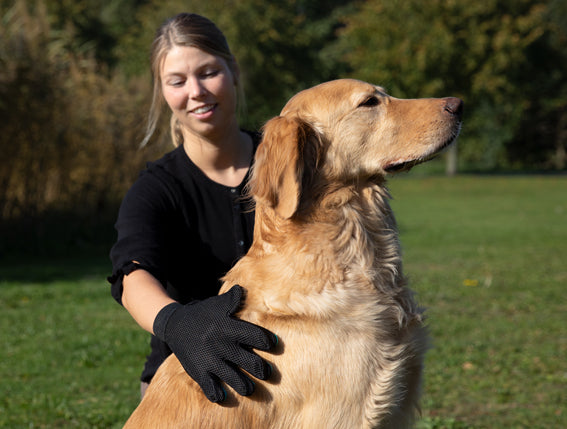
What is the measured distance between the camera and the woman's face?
347 centimetres

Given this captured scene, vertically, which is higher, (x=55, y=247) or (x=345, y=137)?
(x=345, y=137)

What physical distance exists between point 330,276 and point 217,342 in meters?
0.58

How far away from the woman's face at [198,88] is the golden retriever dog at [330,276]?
482 mm

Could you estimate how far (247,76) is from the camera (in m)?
32.7

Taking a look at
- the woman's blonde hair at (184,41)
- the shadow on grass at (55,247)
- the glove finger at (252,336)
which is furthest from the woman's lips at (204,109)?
the shadow on grass at (55,247)

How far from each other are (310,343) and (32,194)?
12070 millimetres

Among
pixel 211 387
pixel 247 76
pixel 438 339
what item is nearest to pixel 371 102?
pixel 211 387

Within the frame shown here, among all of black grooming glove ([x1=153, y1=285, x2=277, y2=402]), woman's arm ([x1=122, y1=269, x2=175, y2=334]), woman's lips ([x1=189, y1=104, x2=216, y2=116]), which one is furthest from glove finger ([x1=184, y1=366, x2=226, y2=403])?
woman's lips ([x1=189, y1=104, x2=216, y2=116])

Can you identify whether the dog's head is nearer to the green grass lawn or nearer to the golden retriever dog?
the golden retriever dog

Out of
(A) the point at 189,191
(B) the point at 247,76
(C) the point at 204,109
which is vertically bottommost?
(B) the point at 247,76

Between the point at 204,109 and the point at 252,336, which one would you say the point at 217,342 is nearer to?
the point at 252,336

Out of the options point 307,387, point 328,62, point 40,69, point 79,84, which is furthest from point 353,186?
point 328,62

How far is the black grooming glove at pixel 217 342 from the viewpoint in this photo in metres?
2.56

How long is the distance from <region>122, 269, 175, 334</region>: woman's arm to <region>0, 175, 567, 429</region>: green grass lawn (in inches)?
51.9
